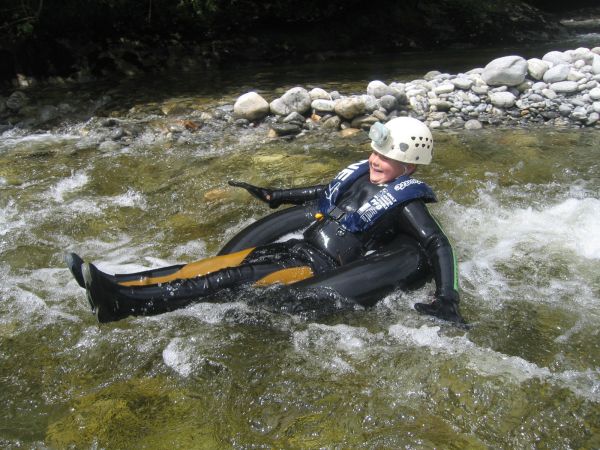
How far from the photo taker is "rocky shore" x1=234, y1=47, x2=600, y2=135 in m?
8.50

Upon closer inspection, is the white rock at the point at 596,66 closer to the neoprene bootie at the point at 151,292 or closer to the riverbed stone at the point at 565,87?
the riverbed stone at the point at 565,87

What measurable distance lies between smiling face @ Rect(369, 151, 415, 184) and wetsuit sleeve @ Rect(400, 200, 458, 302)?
303 millimetres

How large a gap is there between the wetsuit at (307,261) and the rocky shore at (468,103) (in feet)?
13.5

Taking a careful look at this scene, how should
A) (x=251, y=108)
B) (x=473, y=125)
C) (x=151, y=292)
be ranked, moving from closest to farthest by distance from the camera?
(x=151, y=292) → (x=473, y=125) → (x=251, y=108)

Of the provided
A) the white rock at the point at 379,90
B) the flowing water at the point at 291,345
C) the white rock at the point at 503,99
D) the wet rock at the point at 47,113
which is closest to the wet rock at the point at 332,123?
the white rock at the point at 379,90

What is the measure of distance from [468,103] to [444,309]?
6270mm

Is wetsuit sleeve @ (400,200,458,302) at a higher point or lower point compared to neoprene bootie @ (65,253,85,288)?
lower

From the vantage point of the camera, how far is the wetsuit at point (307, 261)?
3.43m

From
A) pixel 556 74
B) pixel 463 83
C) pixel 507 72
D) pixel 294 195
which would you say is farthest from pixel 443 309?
pixel 556 74

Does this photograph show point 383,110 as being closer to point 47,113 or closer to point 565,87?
point 565,87

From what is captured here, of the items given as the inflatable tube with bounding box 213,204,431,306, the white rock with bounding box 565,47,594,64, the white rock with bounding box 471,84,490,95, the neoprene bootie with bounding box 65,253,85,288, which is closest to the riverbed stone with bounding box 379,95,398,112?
the white rock with bounding box 471,84,490,95

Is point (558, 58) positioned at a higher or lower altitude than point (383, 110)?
higher

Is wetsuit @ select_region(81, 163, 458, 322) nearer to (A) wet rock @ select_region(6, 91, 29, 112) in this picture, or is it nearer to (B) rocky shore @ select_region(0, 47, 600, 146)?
(B) rocky shore @ select_region(0, 47, 600, 146)

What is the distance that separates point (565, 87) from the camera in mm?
8898
